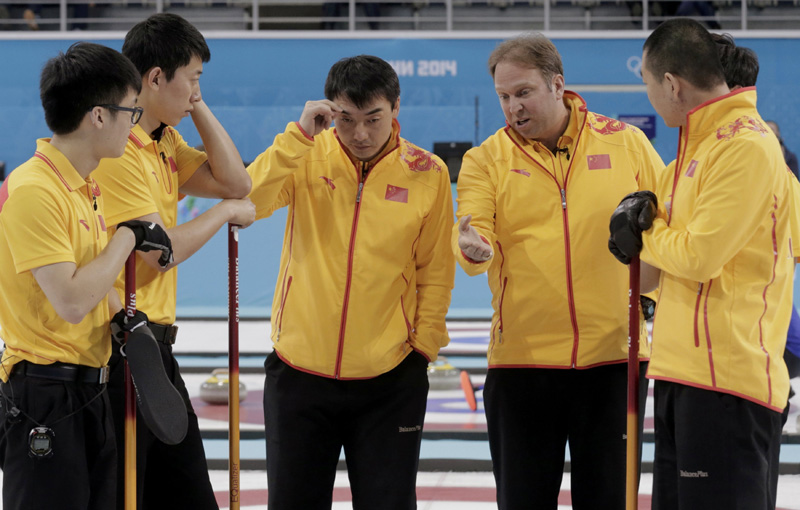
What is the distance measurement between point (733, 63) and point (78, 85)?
6.09 ft

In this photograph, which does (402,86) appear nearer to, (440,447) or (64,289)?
(440,447)

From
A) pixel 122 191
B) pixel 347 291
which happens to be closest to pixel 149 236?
pixel 122 191

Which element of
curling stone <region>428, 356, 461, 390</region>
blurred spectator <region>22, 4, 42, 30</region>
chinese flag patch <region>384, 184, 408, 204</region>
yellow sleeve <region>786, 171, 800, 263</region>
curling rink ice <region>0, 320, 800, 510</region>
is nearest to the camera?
yellow sleeve <region>786, 171, 800, 263</region>

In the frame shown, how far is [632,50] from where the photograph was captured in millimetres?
11672

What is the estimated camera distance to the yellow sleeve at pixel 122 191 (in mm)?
2730

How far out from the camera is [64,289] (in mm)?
2324

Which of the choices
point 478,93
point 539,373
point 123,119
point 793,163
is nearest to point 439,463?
point 539,373

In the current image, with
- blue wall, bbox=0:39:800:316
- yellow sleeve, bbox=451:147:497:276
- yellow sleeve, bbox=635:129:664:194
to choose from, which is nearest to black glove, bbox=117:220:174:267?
yellow sleeve, bbox=451:147:497:276

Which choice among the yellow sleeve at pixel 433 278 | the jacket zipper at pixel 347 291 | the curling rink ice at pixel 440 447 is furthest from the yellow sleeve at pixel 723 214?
the curling rink ice at pixel 440 447

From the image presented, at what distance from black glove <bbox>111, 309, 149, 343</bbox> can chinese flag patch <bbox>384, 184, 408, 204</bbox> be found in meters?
0.97

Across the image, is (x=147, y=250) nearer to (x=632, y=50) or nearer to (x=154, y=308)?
(x=154, y=308)

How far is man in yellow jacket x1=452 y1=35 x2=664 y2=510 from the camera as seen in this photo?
3068 millimetres

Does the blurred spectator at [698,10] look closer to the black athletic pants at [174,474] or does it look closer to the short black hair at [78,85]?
the black athletic pants at [174,474]

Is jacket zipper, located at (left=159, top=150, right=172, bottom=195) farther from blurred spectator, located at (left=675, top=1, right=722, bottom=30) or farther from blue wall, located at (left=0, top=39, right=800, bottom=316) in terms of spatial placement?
blurred spectator, located at (left=675, top=1, right=722, bottom=30)
